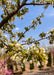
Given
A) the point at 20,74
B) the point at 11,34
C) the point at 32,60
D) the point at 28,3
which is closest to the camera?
the point at 32,60

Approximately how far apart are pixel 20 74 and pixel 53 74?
2.42 metres

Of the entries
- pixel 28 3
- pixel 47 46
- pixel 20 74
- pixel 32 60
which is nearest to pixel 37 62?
pixel 32 60

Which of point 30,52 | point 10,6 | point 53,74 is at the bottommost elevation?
point 53,74

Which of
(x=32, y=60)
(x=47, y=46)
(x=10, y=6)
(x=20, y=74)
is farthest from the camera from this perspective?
(x=47, y=46)

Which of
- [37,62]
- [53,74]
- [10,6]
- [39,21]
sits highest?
[10,6]

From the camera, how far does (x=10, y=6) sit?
480cm

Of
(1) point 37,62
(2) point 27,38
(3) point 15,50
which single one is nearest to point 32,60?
(1) point 37,62

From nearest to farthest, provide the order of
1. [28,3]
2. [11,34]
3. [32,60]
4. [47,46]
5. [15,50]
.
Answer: [32,60] → [15,50] → [28,3] → [11,34] → [47,46]

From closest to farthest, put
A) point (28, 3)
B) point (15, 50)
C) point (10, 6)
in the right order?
point (15, 50)
point (28, 3)
point (10, 6)

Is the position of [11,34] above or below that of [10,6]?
below

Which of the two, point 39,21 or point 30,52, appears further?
point 39,21

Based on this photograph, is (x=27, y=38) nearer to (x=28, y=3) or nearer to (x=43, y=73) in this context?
(x=28, y=3)

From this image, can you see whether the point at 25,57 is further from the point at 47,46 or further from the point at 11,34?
the point at 47,46

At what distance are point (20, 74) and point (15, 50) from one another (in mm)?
7595
